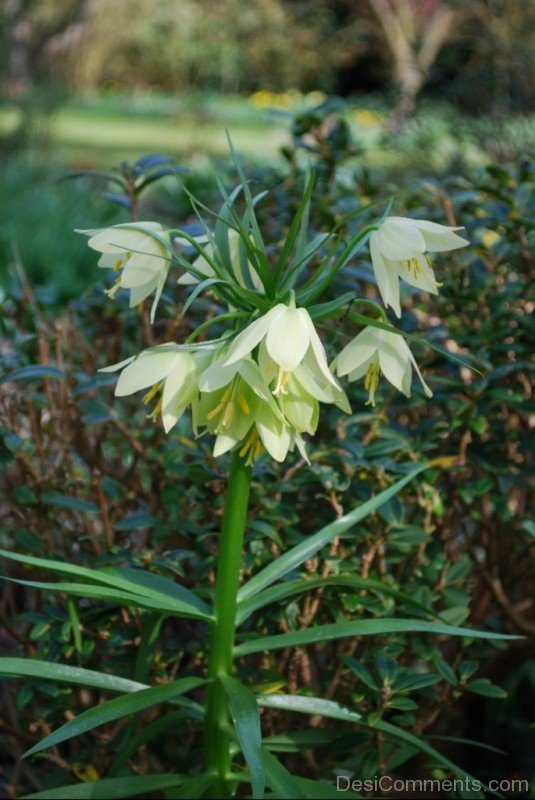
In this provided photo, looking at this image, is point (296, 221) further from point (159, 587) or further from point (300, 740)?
point (300, 740)

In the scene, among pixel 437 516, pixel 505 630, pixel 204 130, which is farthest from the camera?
pixel 204 130

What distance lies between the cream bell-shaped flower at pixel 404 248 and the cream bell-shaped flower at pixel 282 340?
0.38 feet

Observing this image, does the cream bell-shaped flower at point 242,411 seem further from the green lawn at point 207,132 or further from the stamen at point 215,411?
the green lawn at point 207,132

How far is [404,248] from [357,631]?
0.47m

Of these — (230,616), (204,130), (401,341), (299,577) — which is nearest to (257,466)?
(299,577)

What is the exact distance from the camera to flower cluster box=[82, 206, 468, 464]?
41.7 inches

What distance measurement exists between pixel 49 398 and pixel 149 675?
0.52 meters

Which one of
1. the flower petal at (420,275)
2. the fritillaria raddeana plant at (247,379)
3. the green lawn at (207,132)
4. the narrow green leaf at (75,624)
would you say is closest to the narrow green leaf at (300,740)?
the fritillaria raddeana plant at (247,379)

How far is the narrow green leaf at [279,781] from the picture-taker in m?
1.20

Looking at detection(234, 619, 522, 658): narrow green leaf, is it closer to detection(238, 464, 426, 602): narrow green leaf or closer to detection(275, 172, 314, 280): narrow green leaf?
detection(238, 464, 426, 602): narrow green leaf

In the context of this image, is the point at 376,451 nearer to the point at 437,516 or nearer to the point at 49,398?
the point at 437,516

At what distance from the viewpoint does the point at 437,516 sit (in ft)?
5.65

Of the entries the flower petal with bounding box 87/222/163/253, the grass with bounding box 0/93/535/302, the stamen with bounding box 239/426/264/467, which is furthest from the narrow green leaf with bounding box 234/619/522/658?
the grass with bounding box 0/93/535/302

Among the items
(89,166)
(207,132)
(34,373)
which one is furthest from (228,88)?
(34,373)
